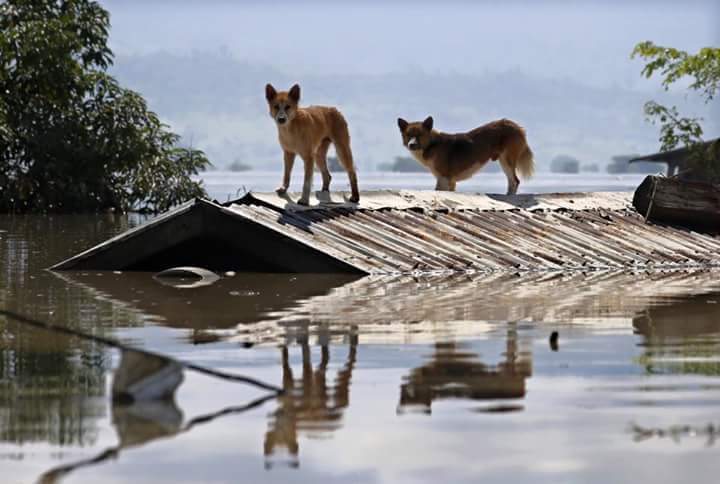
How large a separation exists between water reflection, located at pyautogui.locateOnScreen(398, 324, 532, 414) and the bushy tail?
46.7ft

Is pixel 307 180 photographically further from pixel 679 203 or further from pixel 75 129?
pixel 75 129

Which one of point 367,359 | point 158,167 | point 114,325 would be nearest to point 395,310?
point 114,325

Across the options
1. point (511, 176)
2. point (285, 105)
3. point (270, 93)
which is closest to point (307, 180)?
point (285, 105)

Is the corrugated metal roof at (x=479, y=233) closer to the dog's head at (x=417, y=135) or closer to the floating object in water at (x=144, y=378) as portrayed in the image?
A: the dog's head at (x=417, y=135)

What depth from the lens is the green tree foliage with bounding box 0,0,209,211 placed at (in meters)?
36.8

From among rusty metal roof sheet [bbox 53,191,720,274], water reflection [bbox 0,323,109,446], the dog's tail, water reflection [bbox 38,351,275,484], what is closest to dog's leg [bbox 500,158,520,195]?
the dog's tail

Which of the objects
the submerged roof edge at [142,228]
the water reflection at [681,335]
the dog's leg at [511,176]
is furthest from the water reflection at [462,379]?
the dog's leg at [511,176]

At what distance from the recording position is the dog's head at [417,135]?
75.4ft

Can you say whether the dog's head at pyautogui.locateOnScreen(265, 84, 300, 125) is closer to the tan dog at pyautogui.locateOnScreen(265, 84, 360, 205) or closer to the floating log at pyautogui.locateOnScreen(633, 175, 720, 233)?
the tan dog at pyautogui.locateOnScreen(265, 84, 360, 205)

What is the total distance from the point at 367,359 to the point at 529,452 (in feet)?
9.97

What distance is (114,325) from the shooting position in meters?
11.7

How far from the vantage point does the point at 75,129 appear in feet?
124

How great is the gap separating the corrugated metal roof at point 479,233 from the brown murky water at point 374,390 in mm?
2573

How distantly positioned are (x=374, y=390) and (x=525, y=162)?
16152 mm
